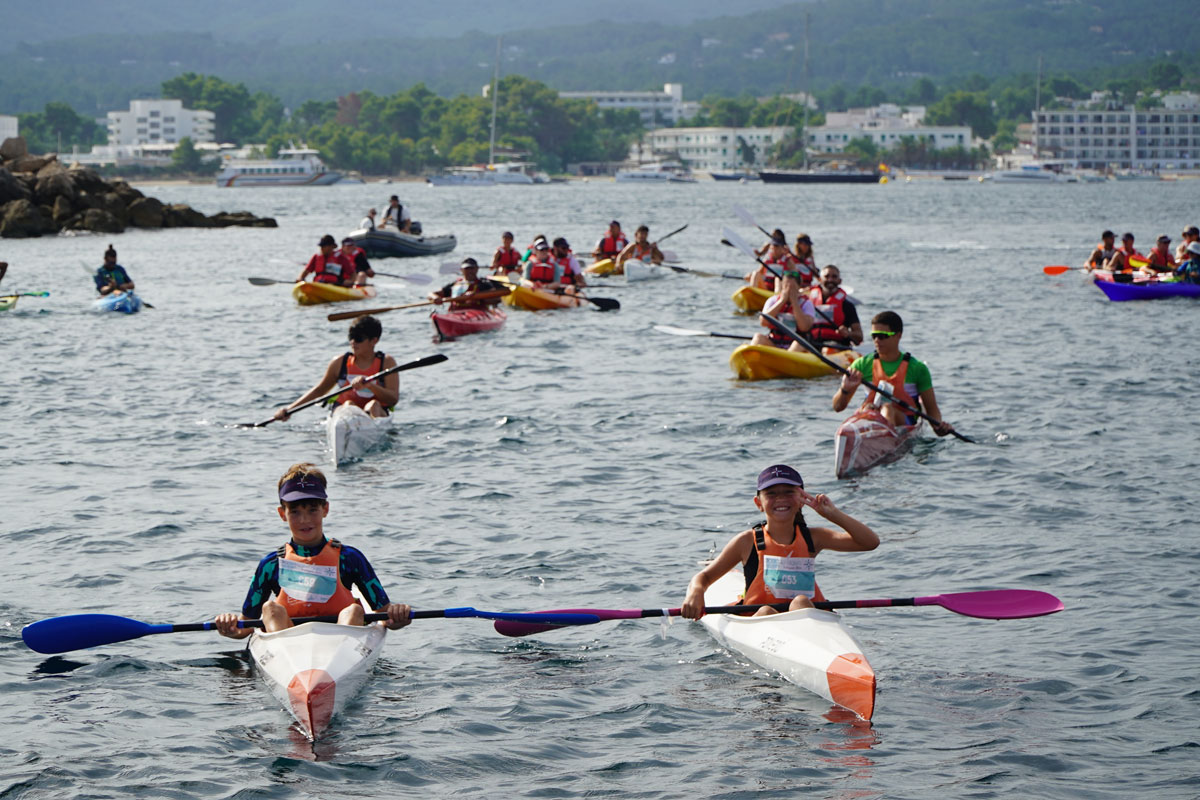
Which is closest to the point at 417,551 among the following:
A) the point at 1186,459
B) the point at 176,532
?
the point at 176,532

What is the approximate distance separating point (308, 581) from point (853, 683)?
3.44 meters

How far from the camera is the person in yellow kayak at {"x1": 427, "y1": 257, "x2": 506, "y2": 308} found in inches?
1006

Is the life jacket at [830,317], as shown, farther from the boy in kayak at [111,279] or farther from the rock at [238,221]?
the rock at [238,221]

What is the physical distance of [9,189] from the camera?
5969 centimetres

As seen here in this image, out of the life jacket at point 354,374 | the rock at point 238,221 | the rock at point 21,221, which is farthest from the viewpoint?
the rock at point 238,221

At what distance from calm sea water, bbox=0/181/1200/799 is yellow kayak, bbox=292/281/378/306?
13.9 ft

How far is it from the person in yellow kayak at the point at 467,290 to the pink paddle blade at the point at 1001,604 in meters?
16.9

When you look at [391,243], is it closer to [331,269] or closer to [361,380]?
[331,269]

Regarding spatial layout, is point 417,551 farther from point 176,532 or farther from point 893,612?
point 893,612

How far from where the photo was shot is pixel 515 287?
30078 millimetres

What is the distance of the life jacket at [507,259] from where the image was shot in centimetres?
3183

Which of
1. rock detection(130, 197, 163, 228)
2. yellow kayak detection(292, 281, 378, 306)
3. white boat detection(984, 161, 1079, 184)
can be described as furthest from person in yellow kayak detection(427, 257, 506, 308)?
white boat detection(984, 161, 1079, 184)

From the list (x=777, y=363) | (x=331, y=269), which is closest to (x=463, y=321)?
(x=331, y=269)

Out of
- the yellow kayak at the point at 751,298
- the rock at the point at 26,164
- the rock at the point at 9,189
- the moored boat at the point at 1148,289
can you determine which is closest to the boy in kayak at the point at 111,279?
the yellow kayak at the point at 751,298
